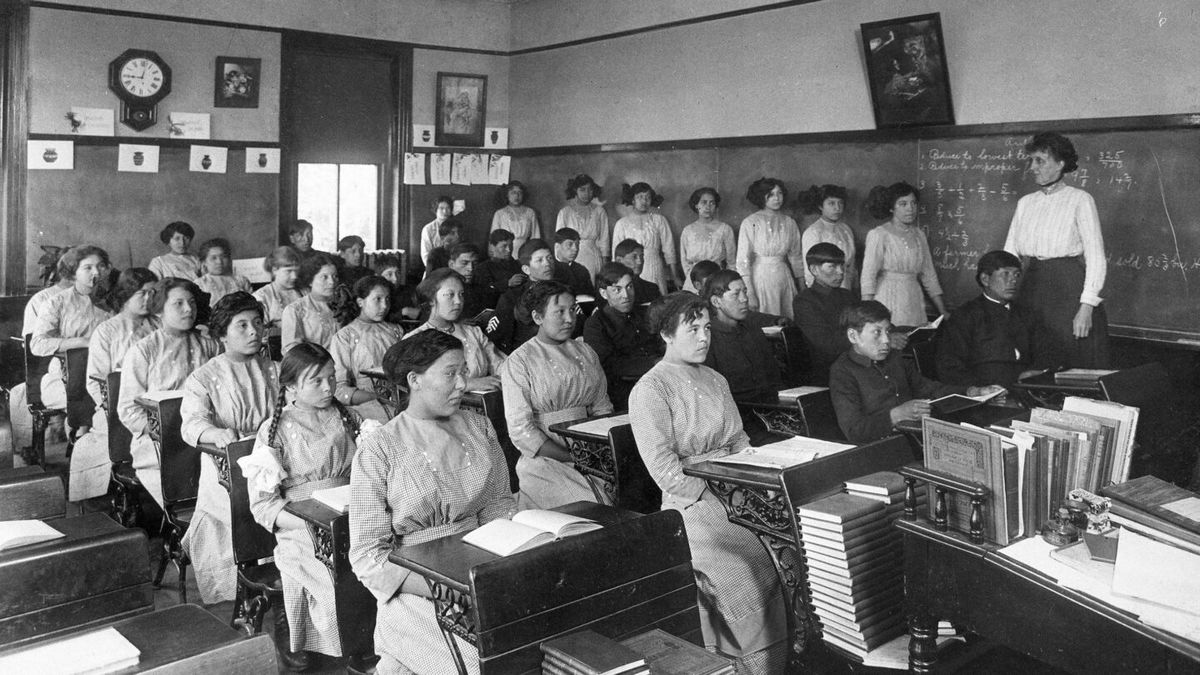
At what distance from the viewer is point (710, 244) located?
26.5 ft

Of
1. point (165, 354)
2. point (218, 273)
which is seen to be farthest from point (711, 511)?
point (218, 273)

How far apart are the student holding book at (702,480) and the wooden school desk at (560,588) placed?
0.70m

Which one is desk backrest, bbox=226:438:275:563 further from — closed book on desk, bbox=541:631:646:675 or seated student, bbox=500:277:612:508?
closed book on desk, bbox=541:631:646:675

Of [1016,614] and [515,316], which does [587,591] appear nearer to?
[1016,614]

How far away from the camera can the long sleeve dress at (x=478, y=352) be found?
521cm

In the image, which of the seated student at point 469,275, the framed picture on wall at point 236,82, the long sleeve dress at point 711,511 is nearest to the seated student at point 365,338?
the seated student at point 469,275

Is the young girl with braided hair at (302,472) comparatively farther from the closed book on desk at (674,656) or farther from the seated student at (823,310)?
the seated student at (823,310)

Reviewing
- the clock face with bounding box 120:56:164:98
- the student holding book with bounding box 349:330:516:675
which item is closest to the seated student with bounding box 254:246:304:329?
the clock face with bounding box 120:56:164:98

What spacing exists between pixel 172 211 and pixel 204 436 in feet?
18.0

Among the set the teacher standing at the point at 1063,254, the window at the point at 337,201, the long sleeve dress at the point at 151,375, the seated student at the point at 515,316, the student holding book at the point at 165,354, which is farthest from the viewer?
the window at the point at 337,201

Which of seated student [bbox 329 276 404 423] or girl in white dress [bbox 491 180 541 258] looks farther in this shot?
girl in white dress [bbox 491 180 541 258]

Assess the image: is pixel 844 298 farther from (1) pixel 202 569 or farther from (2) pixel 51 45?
(2) pixel 51 45

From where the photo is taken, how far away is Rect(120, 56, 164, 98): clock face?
815 centimetres

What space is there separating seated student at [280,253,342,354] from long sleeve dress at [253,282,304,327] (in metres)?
0.98
